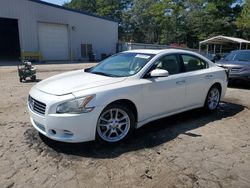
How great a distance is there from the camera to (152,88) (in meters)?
4.87

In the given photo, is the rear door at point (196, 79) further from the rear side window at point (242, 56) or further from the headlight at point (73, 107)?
the rear side window at point (242, 56)

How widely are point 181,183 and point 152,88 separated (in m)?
1.90

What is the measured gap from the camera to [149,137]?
486cm

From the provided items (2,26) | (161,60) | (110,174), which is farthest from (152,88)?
(2,26)

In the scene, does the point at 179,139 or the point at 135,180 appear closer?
the point at 135,180

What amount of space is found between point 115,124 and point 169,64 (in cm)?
181

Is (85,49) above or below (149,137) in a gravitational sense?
above

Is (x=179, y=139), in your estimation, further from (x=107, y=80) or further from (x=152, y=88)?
(x=107, y=80)

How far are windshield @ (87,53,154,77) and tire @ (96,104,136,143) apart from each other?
72 cm

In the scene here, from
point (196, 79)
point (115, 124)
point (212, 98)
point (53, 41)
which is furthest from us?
point (53, 41)

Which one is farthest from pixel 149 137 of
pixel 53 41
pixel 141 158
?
pixel 53 41

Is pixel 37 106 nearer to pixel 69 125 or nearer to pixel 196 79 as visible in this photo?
pixel 69 125

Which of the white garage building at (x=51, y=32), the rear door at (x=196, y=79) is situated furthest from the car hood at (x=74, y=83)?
the white garage building at (x=51, y=32)

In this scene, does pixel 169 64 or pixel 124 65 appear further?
pixel 169 64
